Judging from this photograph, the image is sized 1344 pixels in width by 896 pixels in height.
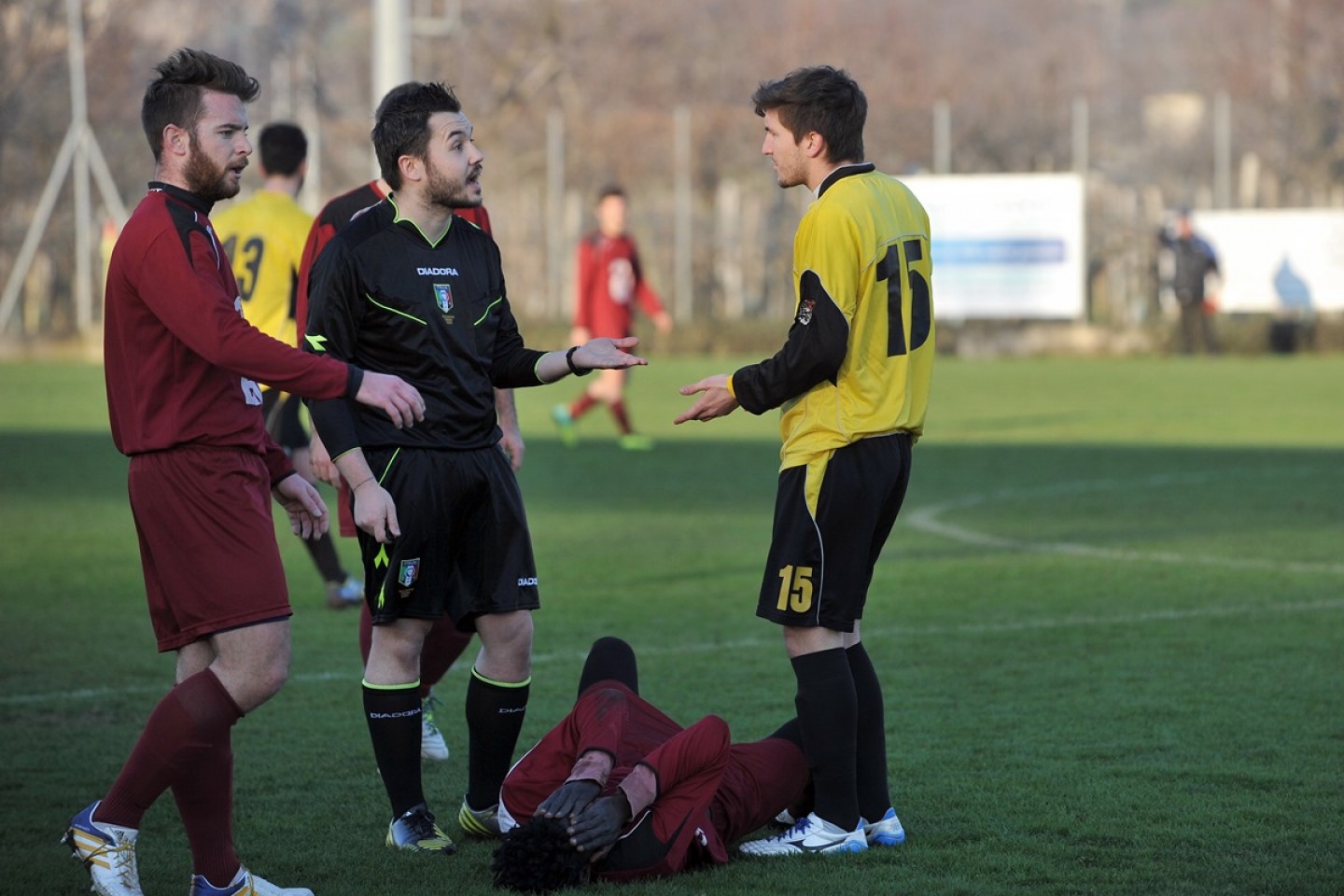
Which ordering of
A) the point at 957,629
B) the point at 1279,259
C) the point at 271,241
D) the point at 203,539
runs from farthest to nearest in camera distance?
the point at 1279,259 → the point at 271,241 → the point at 957,629 → the point at 203,539

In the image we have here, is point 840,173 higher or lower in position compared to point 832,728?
higher

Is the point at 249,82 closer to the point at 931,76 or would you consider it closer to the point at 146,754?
the point at 146,754

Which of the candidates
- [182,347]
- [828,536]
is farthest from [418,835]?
[182,347]

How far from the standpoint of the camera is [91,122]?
1709 inches

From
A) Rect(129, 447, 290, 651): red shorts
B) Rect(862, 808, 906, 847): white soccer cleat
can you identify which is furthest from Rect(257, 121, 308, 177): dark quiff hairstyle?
Rect(862, 808, 906, 847): white soccer cleat

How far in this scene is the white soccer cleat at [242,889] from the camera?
14.6 feet

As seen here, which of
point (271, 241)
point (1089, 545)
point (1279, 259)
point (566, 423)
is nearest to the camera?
point (271, 241)

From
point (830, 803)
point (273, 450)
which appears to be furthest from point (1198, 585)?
point (273, 450)

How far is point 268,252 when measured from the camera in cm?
873

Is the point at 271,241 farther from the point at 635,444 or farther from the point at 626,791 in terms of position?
the point at 635,444

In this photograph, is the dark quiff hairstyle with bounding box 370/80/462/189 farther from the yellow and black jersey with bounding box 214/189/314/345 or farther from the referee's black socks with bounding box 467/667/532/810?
the yellow and black jersey with bounding box 214/189/314/345

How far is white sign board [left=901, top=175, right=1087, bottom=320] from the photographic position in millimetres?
32656

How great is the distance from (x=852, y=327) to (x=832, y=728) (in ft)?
3.48

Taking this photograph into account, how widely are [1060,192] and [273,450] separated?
29306 mm
